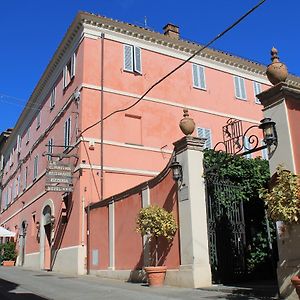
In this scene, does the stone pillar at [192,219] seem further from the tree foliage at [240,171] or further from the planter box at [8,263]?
the planter box at [8,263]

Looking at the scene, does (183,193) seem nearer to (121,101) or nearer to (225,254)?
(225,254)

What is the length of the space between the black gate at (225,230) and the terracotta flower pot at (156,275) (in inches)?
53.6

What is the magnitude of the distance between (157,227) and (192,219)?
116 centimetres

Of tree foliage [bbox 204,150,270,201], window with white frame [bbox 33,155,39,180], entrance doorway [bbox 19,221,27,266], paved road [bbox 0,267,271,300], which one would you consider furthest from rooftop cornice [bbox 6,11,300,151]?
paved road [bbox 0,267,271,300]

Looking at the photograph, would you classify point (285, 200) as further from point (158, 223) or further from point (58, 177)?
point (58, 177)

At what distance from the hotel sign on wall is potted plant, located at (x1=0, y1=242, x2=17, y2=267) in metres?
13.3

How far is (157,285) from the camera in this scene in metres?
11.7

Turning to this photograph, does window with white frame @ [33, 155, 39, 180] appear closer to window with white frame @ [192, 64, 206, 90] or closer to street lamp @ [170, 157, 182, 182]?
window with white frame @ [192, 64, 206, 90]

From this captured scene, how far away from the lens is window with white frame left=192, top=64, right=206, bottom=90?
23.9 metres

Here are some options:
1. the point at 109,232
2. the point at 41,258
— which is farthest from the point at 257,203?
the point at 41,258

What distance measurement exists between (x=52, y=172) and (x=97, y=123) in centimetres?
292

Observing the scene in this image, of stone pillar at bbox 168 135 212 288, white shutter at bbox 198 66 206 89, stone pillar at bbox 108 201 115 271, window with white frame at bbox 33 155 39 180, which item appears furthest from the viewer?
window with white frame at bbox 33 155 39 180

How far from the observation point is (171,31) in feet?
80.1

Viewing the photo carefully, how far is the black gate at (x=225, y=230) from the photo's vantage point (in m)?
11.7
